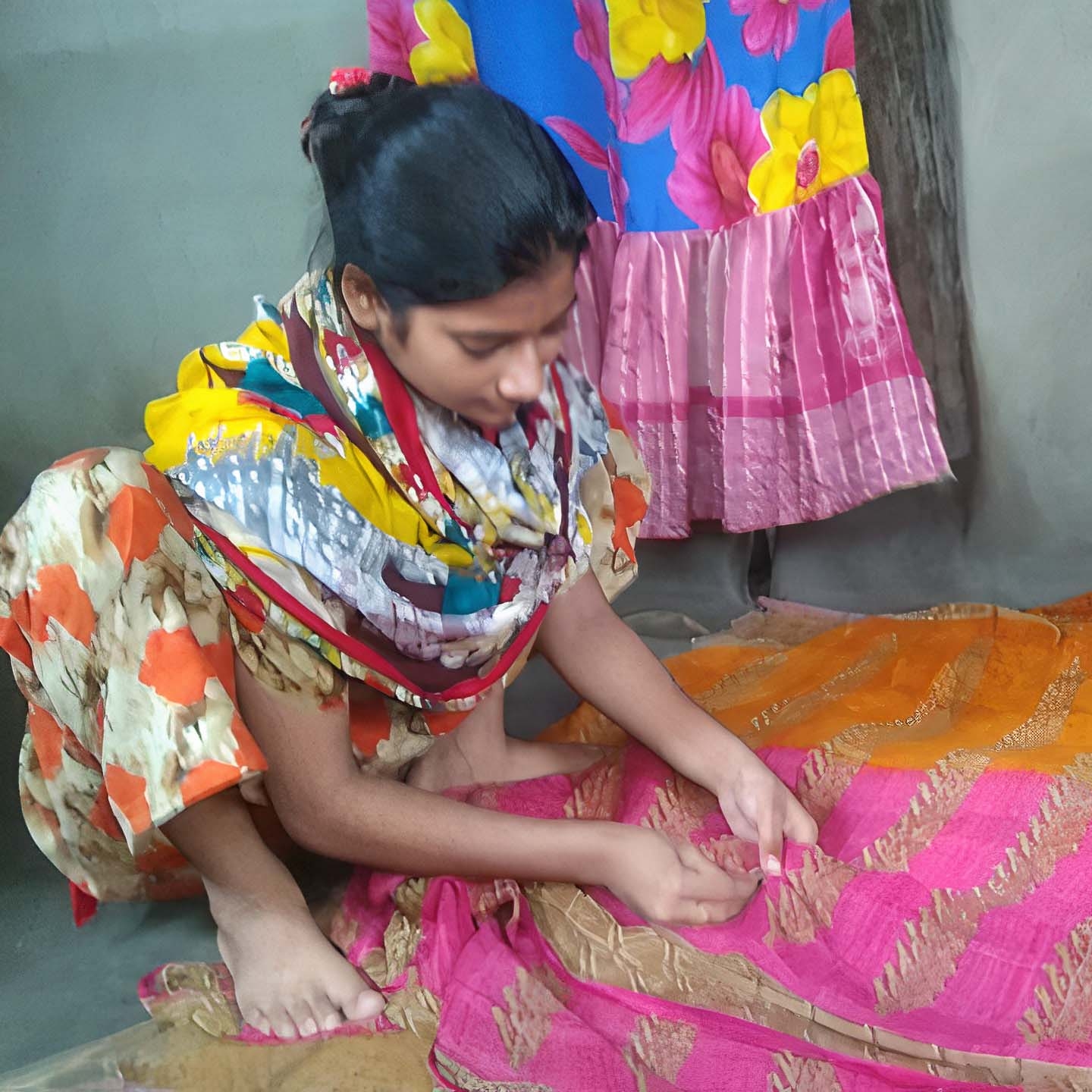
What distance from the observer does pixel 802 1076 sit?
2.28ft

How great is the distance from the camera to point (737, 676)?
1.18 m

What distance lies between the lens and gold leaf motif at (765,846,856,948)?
786mm

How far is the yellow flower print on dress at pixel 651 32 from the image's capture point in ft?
3.66

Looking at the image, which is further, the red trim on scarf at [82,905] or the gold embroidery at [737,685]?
the gold embroidery at [737,685]

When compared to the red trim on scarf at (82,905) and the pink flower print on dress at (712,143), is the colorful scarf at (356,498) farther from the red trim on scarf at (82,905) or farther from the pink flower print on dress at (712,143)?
the pink flower print on dress at (712,143)

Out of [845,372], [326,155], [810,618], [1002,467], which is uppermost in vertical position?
[326,155]

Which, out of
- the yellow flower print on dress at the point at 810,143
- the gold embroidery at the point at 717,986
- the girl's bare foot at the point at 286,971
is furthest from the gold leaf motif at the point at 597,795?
the yellow flower print on dress at the point at 810,143

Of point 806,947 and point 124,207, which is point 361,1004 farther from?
point 124,207

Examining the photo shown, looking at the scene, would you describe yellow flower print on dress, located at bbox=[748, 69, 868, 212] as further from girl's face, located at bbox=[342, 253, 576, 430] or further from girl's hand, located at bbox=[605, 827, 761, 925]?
girl's hand, located at bbox=[605, 827, 761, 925]

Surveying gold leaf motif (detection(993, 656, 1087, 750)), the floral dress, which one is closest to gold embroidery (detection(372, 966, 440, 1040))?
gold leaf motif (detection(993, 656, 1087, 750))

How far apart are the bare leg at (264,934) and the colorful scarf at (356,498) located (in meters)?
0.14

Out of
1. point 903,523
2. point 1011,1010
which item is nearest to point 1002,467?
point 903,523

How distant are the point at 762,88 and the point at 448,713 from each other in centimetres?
69

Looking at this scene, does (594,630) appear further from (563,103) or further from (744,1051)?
(563,103)
